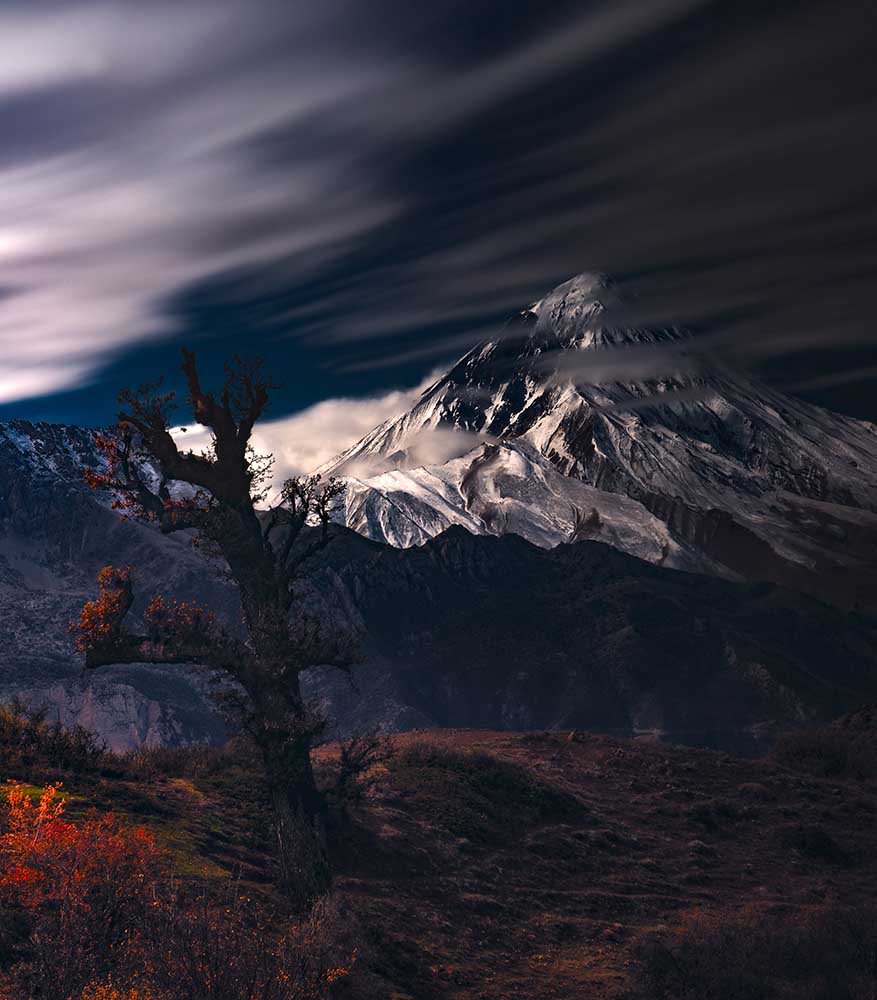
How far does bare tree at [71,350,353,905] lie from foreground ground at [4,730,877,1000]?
1742 millimetres

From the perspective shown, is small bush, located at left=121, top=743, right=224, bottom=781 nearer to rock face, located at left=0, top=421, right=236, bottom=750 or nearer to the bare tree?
the bare tree

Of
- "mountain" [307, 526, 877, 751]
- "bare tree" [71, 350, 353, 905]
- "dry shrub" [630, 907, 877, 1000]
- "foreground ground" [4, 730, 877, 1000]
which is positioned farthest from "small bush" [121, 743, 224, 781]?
"mountain" [307, 526, 877, 751]

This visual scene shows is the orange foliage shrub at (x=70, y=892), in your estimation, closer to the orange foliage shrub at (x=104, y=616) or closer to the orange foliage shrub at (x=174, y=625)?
the orange foliage shrub at (x=104, y=616)

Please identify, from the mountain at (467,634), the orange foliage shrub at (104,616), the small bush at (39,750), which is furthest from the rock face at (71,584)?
the orange foliage shrub at (104,616)

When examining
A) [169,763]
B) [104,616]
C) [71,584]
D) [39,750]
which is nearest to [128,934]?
[104,616]

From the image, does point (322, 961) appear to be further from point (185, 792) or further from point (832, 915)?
point (832, 915)

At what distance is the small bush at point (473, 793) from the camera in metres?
30.2

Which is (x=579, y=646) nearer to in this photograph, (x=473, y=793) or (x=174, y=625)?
(x=473, y=793)

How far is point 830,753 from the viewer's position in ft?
145

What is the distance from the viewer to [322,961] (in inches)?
650

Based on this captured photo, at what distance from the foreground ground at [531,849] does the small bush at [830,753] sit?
1.89m

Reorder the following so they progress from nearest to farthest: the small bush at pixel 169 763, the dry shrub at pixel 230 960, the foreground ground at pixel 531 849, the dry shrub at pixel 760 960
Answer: the dry shrub at pixel 230 960 → the dry shrub at pixel 760 960 → the foreground ground at pixel 531 849 → the small bush at pixel 169 763

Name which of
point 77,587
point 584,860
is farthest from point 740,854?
point 77,587

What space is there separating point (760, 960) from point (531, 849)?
8.55m
